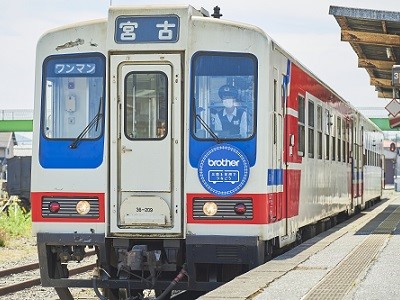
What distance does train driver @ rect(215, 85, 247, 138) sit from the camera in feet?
34.8

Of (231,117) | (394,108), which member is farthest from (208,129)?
(394,108)

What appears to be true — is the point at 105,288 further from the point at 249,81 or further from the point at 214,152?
the point at 249,81

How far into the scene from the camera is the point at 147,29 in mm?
10680

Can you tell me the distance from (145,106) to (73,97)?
32.6 inches

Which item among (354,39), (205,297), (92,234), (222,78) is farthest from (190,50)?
(354,39)

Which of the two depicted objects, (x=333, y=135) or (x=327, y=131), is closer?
(x=327, y=131)

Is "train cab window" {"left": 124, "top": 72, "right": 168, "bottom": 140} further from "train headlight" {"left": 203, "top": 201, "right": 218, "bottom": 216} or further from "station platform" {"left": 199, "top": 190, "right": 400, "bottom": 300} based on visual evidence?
"station platform" {"left": 199, "top": 190, "right": 400, "bottom": 300}

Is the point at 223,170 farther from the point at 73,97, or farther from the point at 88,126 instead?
the point at 73,97

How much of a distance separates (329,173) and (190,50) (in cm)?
689

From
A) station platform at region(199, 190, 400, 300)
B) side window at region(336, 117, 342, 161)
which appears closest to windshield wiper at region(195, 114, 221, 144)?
station platform at region(199, 190, 400, 300)

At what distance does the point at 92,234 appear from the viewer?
10.7m

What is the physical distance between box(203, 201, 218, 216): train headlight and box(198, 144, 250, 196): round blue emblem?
0.12 m

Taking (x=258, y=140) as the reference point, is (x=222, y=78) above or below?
above

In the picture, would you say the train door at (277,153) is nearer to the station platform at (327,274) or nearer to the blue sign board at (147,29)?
the station platform at (327,274)
